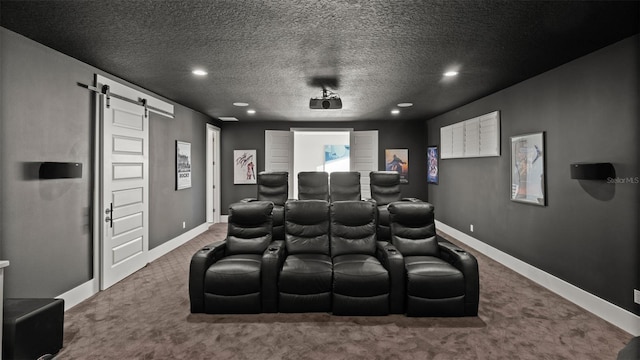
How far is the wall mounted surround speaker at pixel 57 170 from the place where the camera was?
2.86 metres

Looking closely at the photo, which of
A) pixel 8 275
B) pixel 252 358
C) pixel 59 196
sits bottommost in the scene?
pixel 252 358

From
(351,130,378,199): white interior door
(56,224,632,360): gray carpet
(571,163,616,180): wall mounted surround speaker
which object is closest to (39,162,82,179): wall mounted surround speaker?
(56,224,632,360): gray carpet

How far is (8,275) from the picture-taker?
2615 millimetres

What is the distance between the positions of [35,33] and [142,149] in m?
1.99

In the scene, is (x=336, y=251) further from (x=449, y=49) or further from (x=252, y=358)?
(x=449, y=49)

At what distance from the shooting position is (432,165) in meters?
7.50

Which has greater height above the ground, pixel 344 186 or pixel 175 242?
pixel 344 186

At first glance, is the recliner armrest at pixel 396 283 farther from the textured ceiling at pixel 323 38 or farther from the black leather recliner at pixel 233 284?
the textured ceiling at pixel 323 38

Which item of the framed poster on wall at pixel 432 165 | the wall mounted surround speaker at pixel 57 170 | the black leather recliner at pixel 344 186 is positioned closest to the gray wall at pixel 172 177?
the wall mounted surround speaker at pixel 57 170

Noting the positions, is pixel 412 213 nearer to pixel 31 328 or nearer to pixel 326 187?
pixel 326 187

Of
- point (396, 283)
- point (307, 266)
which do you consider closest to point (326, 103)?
point (307, 266)

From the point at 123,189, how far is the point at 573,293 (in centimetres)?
A: 549

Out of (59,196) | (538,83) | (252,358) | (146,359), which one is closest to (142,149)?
(59,196)

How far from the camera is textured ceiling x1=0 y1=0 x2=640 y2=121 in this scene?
7.54ft
